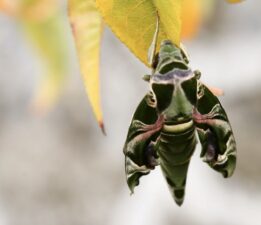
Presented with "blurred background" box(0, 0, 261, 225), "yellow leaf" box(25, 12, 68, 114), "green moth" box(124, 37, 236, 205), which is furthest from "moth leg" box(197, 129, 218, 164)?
"blurred background" box(0, 0, 261, 225)

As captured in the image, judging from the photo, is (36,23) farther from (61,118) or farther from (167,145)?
(61,118)

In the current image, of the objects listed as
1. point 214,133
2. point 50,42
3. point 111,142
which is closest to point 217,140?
point 214,133

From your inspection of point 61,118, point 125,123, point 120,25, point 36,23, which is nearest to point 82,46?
point 120,25

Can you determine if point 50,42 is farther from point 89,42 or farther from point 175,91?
point 175,91

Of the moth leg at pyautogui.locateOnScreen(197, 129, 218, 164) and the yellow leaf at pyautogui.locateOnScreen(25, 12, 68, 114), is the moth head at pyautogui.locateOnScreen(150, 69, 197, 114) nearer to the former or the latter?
the moth leg at pyautogui.locateOnScreen(197, 129, 218, 164)

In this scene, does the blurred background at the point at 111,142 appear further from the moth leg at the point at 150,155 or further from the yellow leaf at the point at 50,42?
the moth leg at the point at 150,155

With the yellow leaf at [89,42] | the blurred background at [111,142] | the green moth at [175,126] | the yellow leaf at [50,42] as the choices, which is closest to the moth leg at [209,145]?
the green moth at [175,126]
